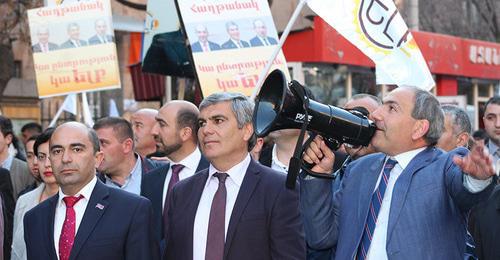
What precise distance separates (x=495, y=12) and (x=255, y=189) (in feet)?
78.9

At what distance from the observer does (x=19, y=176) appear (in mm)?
8703

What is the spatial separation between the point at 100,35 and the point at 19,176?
7.64 ft

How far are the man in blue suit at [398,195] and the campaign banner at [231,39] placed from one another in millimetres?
3752

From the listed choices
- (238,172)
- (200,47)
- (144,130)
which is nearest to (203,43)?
(200,47)

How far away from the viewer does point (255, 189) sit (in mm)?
5227

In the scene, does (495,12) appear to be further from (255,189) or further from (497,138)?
(255,189)

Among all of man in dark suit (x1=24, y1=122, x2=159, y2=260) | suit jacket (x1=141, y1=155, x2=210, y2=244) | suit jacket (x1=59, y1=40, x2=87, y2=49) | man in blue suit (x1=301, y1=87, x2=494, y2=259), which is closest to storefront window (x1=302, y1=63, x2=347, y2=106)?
suit jacket (x1=59, y1=40, x2=87, y2=49)

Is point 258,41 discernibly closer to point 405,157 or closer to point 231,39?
point 231,39

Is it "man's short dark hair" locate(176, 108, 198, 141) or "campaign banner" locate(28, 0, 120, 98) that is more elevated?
"campaign banner" locate(28, 0, 120, 98)

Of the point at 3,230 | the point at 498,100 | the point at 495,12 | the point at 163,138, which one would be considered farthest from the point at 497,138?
the point at 495,12

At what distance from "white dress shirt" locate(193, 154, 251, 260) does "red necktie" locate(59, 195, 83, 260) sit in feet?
2.28

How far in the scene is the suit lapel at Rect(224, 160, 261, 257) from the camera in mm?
5121

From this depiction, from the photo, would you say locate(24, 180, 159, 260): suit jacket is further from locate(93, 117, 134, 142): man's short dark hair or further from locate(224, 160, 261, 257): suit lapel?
locate(93, 117, 134, 142): man's short dark hair

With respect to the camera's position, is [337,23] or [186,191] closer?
[186,191]
